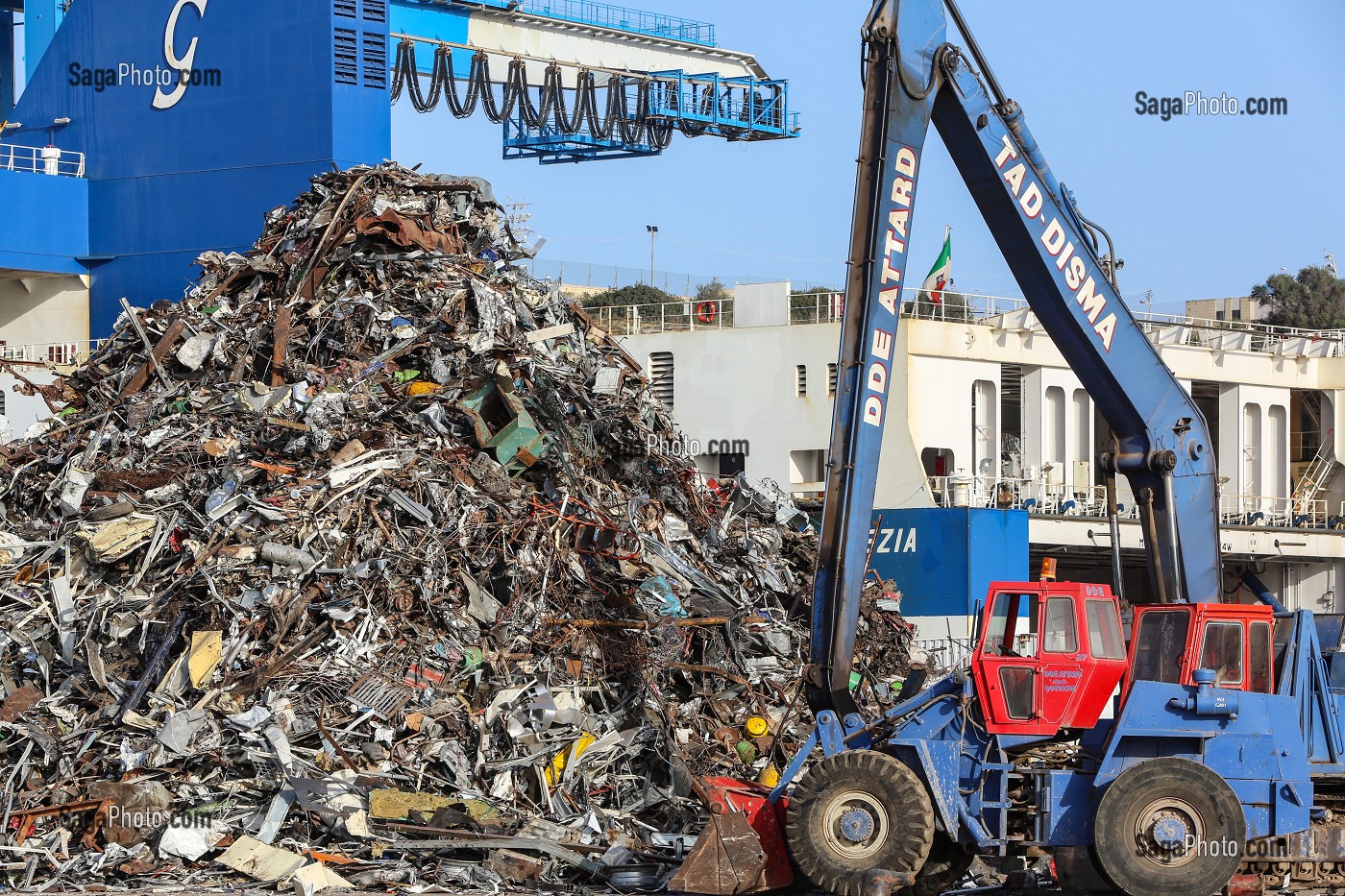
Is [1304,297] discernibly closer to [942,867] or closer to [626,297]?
[626,297]

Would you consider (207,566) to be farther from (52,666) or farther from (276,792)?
(276,792)

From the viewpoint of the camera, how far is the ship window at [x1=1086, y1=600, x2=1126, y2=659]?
1162cm

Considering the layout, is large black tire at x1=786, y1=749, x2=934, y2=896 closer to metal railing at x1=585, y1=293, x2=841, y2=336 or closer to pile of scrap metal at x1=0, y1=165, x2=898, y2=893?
pile of scrap metal at x1=0, y1=165, x2=898, y2=893

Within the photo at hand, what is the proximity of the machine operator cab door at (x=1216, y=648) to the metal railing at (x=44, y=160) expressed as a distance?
24177 mm

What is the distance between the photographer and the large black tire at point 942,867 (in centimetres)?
1173

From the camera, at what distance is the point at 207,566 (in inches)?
598

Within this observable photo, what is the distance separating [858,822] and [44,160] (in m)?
25.6

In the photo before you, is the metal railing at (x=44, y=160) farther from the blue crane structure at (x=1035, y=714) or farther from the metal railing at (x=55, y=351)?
the blue crane structure at (x=1035, y=714)

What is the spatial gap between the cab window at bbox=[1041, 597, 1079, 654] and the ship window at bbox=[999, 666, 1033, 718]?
0.97 ft

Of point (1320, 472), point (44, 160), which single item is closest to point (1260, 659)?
point (44, 160)

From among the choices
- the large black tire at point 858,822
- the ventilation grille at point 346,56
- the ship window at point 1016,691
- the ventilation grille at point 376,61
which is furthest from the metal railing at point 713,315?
the large black tire at point 858,822

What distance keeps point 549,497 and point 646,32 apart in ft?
102

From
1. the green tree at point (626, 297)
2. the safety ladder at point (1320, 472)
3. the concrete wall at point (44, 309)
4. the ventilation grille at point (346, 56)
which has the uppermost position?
the ventilation grille at point (346, 56)

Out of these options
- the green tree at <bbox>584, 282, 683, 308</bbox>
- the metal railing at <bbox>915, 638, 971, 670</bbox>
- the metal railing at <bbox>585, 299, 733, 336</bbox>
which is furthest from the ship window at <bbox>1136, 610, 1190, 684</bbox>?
the green tree at <bbox>584, 282, 683, 308</bbox>
